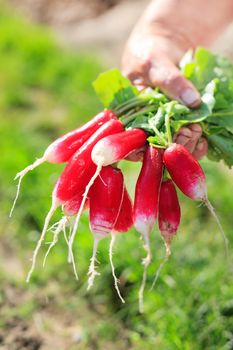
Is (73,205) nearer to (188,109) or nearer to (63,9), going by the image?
(188,109)

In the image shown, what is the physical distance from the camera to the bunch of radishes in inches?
85.9

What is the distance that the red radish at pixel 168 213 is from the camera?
225 centimetres

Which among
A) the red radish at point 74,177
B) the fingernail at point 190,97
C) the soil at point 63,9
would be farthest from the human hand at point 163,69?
the soil at point 63,9

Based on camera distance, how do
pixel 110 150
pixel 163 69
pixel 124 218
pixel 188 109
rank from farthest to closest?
pixel 163 69, pixel 188 109, pixel 124 218, pixel 110 150

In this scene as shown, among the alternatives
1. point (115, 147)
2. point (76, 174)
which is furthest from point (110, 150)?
point (76, 174)

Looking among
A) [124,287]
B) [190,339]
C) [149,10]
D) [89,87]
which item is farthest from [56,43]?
[190,339]

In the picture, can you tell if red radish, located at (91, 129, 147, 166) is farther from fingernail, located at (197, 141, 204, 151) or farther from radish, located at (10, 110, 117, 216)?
fingernail, located at (197, 141, 204, 151)

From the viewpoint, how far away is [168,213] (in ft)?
7.40

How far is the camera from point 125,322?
9.54 feet

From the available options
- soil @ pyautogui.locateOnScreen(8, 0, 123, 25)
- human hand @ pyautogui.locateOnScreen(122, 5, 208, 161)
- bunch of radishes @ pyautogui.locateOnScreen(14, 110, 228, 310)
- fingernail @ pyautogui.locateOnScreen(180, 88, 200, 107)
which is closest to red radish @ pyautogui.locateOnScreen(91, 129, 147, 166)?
bunch of radishes @ pyautogui.locateOnScreen(14, 110, 228, 310)

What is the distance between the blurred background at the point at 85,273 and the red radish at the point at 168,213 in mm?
503

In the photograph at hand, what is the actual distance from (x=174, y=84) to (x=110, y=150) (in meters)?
0.52

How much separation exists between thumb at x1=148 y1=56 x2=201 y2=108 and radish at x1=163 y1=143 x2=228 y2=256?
0.37 metres

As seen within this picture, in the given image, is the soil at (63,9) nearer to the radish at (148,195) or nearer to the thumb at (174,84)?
the thumb at (174,84)
